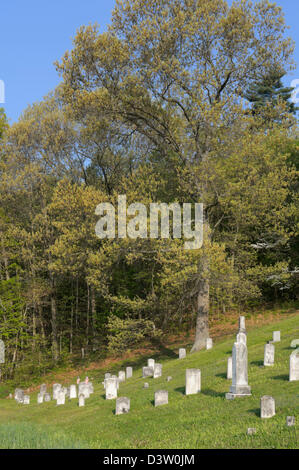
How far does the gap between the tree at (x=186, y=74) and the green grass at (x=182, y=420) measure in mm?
10154

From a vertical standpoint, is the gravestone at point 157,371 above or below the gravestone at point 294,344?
below

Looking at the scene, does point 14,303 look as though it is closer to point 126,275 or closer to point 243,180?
point 126,275

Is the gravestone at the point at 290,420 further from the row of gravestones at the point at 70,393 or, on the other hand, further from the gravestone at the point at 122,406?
the row of gravestones at the point at 70,393

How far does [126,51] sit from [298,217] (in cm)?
1456

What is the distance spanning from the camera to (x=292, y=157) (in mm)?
36125

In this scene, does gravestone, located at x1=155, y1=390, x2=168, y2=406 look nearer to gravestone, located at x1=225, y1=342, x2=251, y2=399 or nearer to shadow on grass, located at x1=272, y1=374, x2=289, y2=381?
gravestone, located at x1=225, y1=342, x2=251, y2=399

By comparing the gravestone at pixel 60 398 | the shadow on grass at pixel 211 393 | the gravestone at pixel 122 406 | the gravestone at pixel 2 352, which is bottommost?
the gravestone at pixel 2 352

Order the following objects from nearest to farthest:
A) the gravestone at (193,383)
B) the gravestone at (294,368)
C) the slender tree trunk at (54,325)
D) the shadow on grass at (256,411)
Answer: the shadow on grass at (256,411)
the gravestone at (294,368)
the gravestone at (193,383)
the slender tree trunk at (54,325)

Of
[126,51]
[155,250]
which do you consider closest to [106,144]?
[126,51]

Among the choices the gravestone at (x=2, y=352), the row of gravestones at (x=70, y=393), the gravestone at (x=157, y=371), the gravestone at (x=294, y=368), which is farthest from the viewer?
the gravestone at (x=2, y=352)

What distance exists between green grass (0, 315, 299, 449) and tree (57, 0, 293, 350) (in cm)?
1015

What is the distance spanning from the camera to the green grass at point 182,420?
9.45 meters

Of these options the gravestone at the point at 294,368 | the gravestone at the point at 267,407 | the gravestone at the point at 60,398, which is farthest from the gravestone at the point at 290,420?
the gravestone at the point at 60,398

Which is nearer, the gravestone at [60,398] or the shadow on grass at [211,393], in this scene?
the shadow on grass at [211,393]
